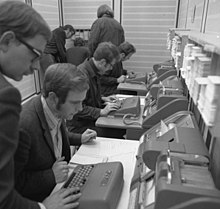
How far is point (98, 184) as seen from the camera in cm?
114

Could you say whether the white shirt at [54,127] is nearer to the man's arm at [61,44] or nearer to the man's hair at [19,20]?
the man's hair at [19,20]

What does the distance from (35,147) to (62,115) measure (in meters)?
0.23

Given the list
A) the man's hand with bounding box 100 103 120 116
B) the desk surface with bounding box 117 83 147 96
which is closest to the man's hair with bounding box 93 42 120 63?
the man's hand with bounding box 100 103 120 116

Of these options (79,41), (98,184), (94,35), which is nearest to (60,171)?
(98,184)

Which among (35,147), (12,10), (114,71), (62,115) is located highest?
(12,10)

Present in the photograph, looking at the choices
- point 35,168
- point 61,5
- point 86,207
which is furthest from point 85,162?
point 61,5

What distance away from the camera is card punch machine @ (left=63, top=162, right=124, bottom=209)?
3.42 ft

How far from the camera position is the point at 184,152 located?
98cm

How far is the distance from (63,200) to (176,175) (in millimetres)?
514

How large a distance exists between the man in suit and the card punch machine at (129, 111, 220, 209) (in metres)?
0.47

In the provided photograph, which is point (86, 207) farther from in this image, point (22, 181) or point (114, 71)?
point (114, 71)

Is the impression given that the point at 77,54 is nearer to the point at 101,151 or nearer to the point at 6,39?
the point at 101,151

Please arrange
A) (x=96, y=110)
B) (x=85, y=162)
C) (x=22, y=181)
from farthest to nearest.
Answer: 1. (x=96, y=110)
2. (x=85, y=162)
3. (x=22, y=181)

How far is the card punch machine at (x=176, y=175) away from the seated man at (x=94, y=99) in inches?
38.6
